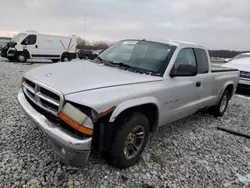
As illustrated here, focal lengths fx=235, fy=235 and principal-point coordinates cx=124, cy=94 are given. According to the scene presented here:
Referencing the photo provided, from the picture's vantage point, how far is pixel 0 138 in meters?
3.58

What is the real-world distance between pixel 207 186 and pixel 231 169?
731 millimetres

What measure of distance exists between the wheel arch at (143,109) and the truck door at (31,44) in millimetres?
14980

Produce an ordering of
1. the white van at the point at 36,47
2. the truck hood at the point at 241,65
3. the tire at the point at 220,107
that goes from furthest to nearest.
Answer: the white van at the point at 36,47
the truck hood at the point at 241,65
the tire at the point at 220,107

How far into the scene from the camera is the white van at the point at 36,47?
631 inches

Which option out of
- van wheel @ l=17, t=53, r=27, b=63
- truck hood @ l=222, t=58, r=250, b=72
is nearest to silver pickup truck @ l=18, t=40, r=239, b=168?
truck hood @ l=222, t=58, r=250, b=72

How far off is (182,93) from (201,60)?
1.23m

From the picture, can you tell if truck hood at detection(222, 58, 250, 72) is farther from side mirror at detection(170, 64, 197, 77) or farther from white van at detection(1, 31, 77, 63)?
white van at detection(1, 31, 77, 63)

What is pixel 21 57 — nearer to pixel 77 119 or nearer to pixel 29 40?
pixel 29 40

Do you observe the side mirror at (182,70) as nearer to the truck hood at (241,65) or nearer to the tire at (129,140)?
the tire at (129,140)

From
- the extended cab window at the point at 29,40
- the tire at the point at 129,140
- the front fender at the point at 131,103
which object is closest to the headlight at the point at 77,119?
the front fender at the point at 131,103

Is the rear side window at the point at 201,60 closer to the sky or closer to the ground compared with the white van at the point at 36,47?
closer to the sky

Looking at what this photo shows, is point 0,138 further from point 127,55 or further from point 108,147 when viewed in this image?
point 127,55

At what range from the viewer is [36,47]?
651 inches

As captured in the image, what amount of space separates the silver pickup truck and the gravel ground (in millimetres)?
284
